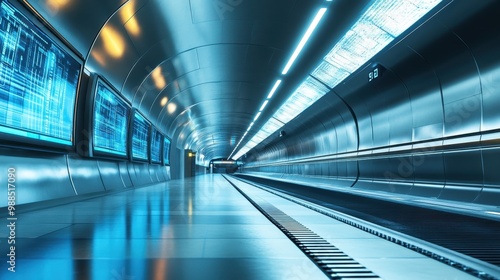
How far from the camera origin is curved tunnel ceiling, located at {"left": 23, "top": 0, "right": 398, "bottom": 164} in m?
8.42

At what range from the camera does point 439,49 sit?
930 centimetres

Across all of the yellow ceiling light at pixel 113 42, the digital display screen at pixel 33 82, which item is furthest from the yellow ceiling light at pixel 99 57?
the digital display screen at pixel 33 82

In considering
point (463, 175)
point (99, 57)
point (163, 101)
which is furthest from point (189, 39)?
point (463, 175)

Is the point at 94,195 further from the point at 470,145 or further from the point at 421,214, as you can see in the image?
the point at 470,145

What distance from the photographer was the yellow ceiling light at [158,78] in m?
13.6

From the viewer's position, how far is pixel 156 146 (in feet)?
72.6

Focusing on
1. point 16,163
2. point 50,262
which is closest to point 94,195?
point 16,163

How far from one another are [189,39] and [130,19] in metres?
2.60

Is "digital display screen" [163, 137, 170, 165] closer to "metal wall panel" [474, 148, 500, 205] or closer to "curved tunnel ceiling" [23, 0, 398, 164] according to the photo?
"curved tunnel ceiling" [23, 0, 398, 164]

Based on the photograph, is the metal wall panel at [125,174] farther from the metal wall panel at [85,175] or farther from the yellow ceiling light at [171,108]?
the yellow ceiling light at [171,108]

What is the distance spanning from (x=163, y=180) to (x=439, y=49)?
19.2m

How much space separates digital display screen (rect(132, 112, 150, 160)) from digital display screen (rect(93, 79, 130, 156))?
4.99 ft

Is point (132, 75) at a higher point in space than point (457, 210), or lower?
higher

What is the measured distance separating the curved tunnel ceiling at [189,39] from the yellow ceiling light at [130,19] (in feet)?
0.09
